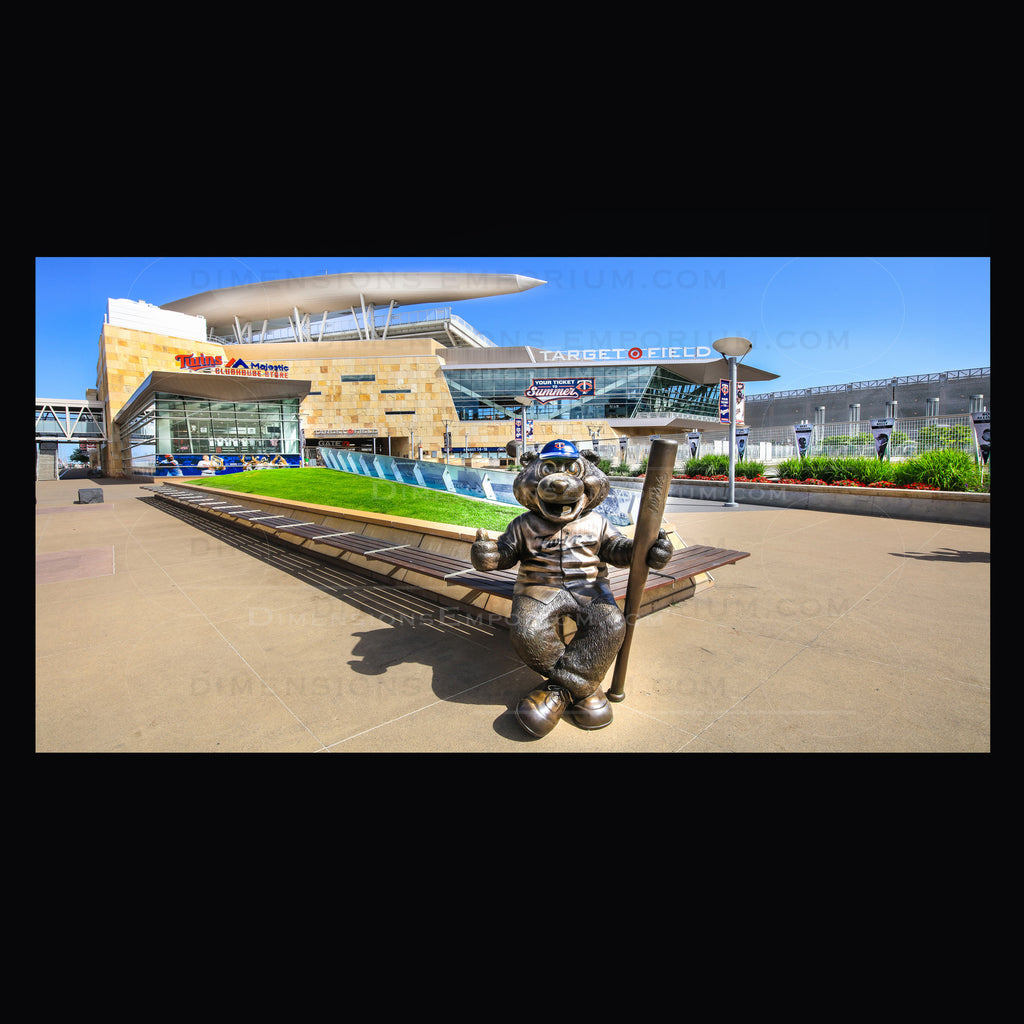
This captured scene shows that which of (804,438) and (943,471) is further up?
(804,438)

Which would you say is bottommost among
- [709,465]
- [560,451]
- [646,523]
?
[646,523]

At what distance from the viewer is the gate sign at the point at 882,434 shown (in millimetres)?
12975

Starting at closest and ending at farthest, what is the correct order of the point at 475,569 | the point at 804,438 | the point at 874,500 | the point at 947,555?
the point at 475,569, the point at 947,555, the point at 874,500, the point at 804,438

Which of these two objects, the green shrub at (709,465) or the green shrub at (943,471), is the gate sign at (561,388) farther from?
the green shrub at (943,471)

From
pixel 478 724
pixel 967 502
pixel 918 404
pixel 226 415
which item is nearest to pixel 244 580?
pixel 478 724

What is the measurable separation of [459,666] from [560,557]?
117 centimetres

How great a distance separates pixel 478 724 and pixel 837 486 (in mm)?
12344

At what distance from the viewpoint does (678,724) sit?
2611 millimetres

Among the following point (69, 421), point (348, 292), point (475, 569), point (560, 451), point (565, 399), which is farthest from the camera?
point (348, 292)

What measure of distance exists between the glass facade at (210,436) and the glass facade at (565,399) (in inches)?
843

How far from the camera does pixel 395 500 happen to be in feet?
28.1

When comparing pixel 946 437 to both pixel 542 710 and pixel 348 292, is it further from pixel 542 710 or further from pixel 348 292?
pixel 348 292

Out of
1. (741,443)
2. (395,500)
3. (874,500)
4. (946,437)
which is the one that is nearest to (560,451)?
(395,500)

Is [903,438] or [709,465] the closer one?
[903,438]
